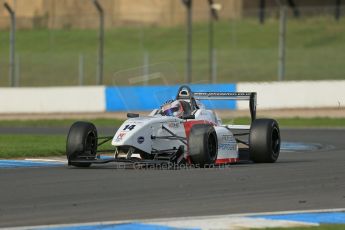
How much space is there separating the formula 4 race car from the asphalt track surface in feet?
0.82

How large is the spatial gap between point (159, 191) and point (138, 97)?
24.1 metres

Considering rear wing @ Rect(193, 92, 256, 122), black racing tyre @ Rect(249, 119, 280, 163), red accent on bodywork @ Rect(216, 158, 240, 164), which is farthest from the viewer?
rear wing @ Rect(193, 92, 256, 122)

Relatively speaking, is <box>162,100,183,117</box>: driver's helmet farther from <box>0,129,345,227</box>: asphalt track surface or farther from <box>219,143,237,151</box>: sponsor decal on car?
<box>0,129,345,227</box>: asphalt track surface

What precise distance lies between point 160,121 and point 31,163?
3.10m

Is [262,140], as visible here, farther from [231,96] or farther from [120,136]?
[120,136]

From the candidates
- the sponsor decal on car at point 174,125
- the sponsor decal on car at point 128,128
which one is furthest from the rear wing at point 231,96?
the sponsor decal on car at point 128,128

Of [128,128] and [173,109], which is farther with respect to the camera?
[173,109]

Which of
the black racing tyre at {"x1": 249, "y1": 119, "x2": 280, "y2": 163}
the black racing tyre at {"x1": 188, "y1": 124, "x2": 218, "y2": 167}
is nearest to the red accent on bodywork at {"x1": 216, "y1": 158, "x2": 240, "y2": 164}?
the black racing tyre at {"x1": 249, "y1": 119, "x2": 280, "y2": 163}

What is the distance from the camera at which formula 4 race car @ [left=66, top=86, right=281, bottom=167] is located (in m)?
16.0

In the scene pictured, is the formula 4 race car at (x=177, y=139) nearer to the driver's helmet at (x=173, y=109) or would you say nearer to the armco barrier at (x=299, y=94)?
the driver's helmet at (x=173, y=109)

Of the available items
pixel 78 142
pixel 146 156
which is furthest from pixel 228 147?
pixel 78 142

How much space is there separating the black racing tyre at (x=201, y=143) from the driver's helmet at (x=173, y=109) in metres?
1.07

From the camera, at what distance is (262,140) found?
1742cm

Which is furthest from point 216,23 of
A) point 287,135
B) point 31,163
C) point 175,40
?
point 31,163
